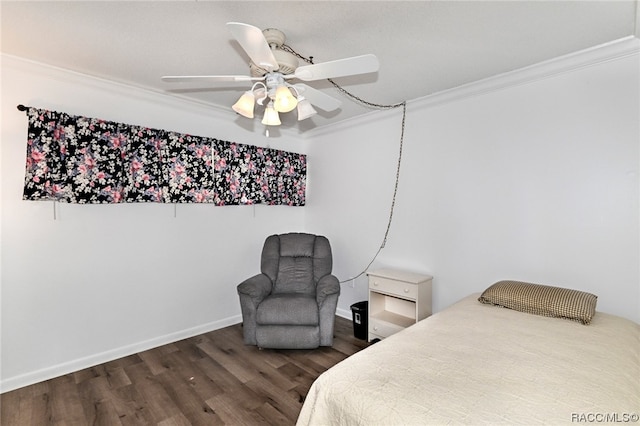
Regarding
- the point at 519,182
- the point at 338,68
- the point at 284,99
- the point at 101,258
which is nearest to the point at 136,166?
the point at 101,258

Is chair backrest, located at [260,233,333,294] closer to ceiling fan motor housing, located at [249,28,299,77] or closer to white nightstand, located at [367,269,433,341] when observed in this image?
white nightstand, located at [367,269,433,341]

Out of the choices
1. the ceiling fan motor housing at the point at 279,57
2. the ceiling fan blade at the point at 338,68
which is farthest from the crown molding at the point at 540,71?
the ceiling fan motor housing at the point at 279,57

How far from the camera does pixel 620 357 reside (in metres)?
1.50

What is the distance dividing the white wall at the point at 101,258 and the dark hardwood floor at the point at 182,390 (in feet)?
0.79

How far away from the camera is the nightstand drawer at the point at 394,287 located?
2934 millimetres

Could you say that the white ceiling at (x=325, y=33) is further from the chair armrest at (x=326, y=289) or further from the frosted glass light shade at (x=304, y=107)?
the chair armrest at (x=326, y=289)

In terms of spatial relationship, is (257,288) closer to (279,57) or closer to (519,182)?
(279,57)

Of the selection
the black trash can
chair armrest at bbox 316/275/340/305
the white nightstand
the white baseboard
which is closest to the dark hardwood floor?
the white baseboard

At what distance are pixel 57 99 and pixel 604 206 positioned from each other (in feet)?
14.1

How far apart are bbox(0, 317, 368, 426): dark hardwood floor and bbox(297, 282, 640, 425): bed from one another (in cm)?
101

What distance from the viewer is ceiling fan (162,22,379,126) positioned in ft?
4.97

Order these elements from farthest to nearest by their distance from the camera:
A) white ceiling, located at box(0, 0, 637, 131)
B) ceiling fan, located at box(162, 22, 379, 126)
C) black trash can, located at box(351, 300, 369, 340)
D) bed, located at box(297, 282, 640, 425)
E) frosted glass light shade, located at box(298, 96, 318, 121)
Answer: black trash can, located at box(351, 300, 369, 340) → frosted glass light shade, located at box(298, 96, 318, 121) → white ceiling, located at box(0, 0, 637, 131) → ceiling fan, located at box(162, 22, 379, 126) → bed, located at box(297, 282, 640, 425)

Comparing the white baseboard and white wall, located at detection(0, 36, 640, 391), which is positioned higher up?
white wall, located at detection(0, 36, 640, 391)

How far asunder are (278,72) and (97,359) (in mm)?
2888
